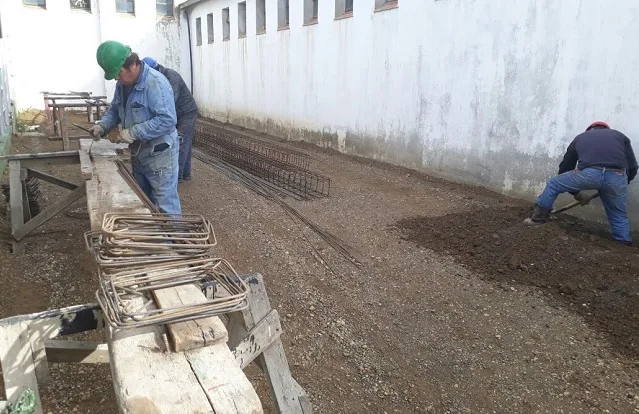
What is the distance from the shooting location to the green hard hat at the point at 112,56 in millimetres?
3377

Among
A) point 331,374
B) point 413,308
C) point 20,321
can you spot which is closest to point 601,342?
point 413,308

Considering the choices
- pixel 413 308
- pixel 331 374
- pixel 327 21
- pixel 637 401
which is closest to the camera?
pixel 637 401

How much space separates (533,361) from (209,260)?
2.35m

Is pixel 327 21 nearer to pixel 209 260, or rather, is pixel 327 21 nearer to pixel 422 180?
pixel 422 180

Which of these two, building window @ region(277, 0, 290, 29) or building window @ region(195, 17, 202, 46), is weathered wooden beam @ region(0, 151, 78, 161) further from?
building window @ region(195, 17, 202, 46)

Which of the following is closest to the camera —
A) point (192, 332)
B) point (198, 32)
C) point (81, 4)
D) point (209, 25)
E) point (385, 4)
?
point (192, 332)

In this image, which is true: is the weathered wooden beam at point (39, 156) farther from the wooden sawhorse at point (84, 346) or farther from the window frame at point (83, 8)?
the window frame at point (83, 8)

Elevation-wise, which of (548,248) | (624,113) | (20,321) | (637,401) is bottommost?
(637,401)

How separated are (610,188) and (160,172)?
4368 mm

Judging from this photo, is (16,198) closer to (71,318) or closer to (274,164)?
(71,318)

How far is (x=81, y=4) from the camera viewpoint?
1720cm

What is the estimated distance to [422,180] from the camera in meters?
8.27

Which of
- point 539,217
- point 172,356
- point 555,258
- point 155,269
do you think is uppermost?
point 155,269

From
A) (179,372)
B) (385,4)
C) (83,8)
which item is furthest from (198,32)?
(179,372)
